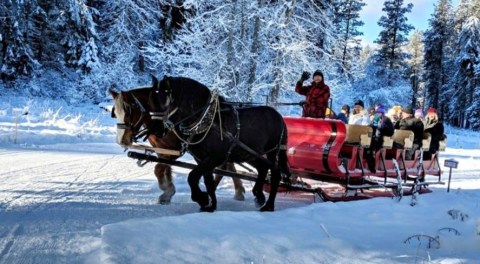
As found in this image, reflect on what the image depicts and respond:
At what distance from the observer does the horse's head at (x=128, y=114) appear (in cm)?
584

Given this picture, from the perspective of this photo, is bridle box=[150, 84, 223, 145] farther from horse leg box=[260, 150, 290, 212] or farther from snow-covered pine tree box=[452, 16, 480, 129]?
snow-covered pine tree box=[452, 16, 480, 129]

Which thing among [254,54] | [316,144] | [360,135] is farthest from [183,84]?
[254,54]

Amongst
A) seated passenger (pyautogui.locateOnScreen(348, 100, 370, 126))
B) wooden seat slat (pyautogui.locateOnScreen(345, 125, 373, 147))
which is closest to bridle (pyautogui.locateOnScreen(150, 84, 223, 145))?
wooden seat slat (pyautogui.locateOnScreen(345, 125, 373, 147))

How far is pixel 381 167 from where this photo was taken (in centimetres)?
882

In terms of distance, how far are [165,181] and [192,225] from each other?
2.18 meters

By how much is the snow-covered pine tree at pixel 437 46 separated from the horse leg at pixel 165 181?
157ft

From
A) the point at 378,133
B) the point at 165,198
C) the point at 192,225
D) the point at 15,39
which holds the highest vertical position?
the point at 15,39

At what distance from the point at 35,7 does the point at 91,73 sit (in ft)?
14.4

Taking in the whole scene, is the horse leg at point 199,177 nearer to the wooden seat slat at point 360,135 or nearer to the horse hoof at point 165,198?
the horse hoof at point 165,198

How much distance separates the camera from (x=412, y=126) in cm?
986

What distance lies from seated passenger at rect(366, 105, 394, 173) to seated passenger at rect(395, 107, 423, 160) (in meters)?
1.09

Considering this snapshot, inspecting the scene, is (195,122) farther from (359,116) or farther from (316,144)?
(359,116)

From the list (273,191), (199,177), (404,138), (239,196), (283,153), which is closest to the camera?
(199,177)

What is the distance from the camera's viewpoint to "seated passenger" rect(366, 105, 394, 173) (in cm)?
855
